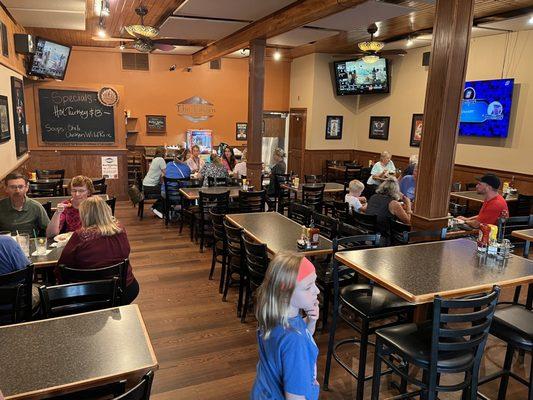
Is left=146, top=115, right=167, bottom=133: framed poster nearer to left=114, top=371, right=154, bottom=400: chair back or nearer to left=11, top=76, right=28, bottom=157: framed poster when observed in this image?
left=11, top=76, right=28, bottom=157: framed poster

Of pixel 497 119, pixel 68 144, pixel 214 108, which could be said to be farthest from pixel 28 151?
pixel 497 119

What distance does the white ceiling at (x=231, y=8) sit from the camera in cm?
523

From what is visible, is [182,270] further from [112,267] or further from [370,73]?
→ [370,73]

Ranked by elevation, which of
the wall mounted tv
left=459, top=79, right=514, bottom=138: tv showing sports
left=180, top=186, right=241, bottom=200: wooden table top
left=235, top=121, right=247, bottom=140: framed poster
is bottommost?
left=180, top=186, right=241, bottom=200: wooden table top

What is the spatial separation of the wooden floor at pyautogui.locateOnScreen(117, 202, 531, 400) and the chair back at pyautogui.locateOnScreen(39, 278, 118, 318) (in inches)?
33.0

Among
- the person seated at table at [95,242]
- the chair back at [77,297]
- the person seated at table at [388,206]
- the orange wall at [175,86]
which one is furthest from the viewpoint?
the orange wall at [175,86]

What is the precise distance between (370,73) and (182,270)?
7.05 metres

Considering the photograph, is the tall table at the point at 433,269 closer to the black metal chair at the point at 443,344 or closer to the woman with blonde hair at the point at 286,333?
the black metal chair at the point at 443,344

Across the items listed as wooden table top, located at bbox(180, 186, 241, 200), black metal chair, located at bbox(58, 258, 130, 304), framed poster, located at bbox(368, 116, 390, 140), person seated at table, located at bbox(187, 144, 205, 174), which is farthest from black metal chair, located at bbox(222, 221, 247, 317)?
framed poster, located at bbox(368, 116, 390, 140)

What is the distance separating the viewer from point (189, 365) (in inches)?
128

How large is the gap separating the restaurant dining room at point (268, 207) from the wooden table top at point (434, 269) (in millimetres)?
20

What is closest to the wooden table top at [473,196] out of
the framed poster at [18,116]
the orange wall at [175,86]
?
the orange wall at [175,86]

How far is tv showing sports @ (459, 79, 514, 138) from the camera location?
24.3 feet

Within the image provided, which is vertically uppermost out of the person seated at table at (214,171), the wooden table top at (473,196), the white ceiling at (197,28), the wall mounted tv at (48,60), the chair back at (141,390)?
Result: the white ceiling at (197,28)
